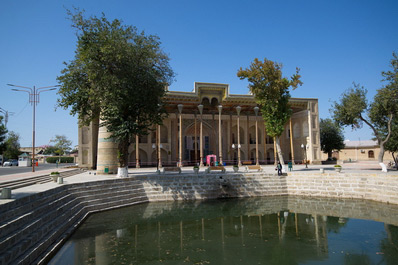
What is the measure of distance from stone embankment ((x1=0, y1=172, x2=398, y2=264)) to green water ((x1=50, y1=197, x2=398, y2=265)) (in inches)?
24.4

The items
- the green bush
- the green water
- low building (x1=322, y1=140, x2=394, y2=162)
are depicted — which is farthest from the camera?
the green bush

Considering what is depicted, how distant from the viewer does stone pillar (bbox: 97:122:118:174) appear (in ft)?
59.8

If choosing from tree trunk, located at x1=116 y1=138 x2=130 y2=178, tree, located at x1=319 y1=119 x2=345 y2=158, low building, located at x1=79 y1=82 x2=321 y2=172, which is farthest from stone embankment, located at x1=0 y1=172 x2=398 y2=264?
tree, located at x1=319 y1=119 x2=345 y2=158

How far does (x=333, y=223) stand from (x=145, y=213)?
299 inches

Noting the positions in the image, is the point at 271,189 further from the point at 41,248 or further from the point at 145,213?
the point at 41,248

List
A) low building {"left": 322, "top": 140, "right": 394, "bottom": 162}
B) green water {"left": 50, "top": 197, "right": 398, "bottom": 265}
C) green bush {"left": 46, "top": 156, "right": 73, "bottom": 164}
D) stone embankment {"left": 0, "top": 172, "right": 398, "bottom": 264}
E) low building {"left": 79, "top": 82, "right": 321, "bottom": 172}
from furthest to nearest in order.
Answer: green bush {"left": 46, "top": 156, "right": 73, "bottom": 164} → low building {"left": 322, "top": 140, "right": 394, "bottom": 162} → low building {"left": 79, "top": 82, "right": 321, "bottom": 172} → green water {"left": 50, "top": 197, "right": 398, "bottom": 265} → stone embankment {"left": 0, "top": 172, "right": 398, "bottom": 264}

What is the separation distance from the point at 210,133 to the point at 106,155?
601 inches

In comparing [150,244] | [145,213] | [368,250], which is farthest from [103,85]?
[368,250]

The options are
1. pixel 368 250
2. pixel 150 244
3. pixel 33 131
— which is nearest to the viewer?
pixel 368 250

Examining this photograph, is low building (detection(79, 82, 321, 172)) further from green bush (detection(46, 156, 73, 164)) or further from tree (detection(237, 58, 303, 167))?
green bush (detection(46, 156, 73, 164))

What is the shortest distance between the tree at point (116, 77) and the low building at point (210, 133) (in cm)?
1003

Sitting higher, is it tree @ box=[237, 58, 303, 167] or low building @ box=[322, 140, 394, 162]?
tree @ box=[237, 58, 303, 167]

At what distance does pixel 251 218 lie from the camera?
36.4ft

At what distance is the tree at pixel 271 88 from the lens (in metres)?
18.5
